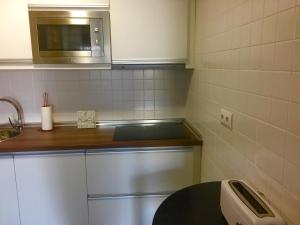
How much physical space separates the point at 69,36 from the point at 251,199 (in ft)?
4.93

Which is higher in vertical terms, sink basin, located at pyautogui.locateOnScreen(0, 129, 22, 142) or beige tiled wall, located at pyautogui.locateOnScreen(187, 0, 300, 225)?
beige tiled wall, located at pyautogui.locateOnScreen(187, 0, 300, 225)

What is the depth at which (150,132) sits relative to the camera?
6.71 ft

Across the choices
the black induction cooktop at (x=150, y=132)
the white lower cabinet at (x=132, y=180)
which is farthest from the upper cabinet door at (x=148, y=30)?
the white lower cabinet at (x=132, y=180)

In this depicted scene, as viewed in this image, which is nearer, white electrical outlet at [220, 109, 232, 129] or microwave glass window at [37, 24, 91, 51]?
white electrical outlet at [220, 109, 232, 129]

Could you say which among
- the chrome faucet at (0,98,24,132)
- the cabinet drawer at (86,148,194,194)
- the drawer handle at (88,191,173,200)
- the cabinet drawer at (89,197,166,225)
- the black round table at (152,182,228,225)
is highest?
the chrome faucet at (0,98,24,132)

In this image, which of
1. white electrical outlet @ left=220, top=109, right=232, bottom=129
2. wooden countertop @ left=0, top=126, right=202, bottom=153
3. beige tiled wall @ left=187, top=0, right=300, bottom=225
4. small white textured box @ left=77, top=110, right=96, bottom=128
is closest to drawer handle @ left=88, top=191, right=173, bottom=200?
wooden countertop @ left=0, top=126, right=202, bottom=153

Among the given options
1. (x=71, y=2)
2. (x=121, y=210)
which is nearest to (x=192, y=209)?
(x=121, y=210)

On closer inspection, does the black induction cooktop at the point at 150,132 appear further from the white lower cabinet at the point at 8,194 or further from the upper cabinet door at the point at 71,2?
the upper cabinet door at the point at 71,2

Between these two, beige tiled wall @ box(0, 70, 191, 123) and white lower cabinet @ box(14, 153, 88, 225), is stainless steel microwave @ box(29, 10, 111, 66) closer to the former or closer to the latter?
beige tiled wall @ box(0, 70, 191, 123)

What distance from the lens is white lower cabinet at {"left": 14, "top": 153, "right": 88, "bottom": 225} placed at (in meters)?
1.75

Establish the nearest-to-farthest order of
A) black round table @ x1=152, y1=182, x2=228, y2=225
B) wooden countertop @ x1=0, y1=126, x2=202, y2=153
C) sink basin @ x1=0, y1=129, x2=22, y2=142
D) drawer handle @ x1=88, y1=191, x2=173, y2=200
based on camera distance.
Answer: black round table @ x1=152, y1=182, x2=228, y2=225
wooden countertop @ x1=0, y1=126, x2=202, y2=153
drawer handle @ x1=88, y1=191, x2=173, y2=200
sink basin @ x1=0, y1=129, x2=22, y2=142

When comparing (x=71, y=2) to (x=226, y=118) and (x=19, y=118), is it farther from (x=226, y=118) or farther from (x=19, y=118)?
(x=226, y=118)

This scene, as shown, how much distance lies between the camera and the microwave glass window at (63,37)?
176 centimetres

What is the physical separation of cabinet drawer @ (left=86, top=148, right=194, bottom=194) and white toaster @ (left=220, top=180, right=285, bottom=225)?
32.1 inches
